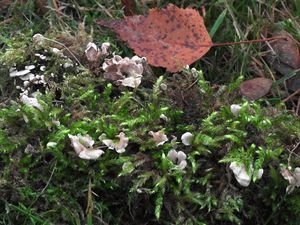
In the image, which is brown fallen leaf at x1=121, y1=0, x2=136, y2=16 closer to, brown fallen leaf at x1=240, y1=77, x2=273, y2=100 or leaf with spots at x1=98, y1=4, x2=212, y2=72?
leaf with spots at x1=98, y1=4, x2=212, y2=72

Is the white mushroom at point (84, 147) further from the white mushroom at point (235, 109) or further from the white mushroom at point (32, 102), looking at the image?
the white mushroom at point (235, 109)

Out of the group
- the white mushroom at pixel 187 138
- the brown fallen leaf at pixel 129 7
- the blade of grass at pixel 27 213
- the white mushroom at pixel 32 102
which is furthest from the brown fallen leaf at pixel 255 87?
the blade of grass at pixel 27 213

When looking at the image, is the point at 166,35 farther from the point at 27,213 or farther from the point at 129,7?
the point at 27,213

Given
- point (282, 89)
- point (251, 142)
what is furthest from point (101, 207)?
point (282, 89)

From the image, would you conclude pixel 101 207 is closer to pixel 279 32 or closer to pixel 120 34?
pixel 120 34

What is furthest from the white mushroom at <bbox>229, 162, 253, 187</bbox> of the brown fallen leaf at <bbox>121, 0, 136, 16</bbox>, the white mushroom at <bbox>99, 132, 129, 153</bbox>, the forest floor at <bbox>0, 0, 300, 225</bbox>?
the brown fallen leaf at <bbox>121, 0, 136, 16</bbox>

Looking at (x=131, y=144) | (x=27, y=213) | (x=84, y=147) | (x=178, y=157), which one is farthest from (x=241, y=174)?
(x=27, y=213)
